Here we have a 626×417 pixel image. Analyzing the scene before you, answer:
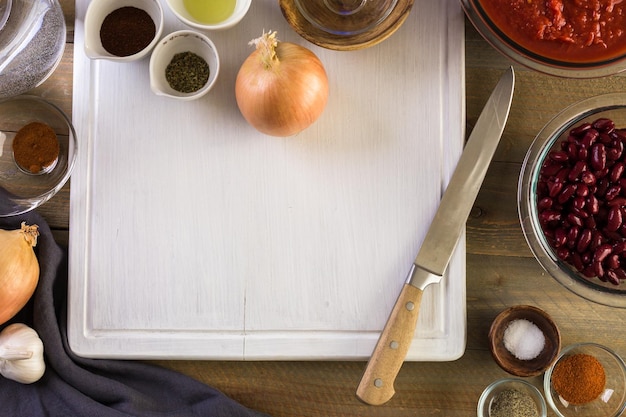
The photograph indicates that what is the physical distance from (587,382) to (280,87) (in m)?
0.75

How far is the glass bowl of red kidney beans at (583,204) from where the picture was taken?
1.07 meters

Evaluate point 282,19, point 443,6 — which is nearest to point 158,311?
point 282,19

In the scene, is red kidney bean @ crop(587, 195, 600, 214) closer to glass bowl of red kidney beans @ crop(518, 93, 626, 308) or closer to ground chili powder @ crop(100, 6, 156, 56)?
glass bowl of red kidney beans @ crop(518, 93, 626, 308)

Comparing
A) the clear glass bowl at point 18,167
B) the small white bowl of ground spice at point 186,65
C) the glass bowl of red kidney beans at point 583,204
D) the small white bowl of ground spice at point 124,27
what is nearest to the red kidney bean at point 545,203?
the glass bowl of red kidney beans at point 583,204

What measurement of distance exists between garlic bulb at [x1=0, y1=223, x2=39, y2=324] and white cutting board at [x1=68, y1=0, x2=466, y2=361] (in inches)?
2.7

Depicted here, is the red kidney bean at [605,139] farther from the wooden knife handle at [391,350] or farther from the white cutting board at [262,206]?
the wooden knife handle at [391,350]

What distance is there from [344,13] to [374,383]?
0.65m

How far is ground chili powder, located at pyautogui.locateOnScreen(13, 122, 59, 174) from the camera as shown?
3.83 ft

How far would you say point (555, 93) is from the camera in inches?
47.3

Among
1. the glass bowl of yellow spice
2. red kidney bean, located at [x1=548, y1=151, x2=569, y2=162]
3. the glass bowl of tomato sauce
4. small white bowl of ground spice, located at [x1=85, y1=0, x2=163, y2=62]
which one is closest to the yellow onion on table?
small white bowl of ground spice, located at [x1=85, y1=0, x2=163, y2=62]

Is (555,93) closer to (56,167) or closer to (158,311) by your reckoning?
(158,311)

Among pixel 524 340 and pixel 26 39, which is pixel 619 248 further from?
pixel 26 39

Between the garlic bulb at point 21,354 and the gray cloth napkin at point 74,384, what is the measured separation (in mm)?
18

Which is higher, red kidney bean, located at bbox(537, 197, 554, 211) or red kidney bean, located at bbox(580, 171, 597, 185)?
red kidney bean, located at bbox(580, 171, 597, 185)
